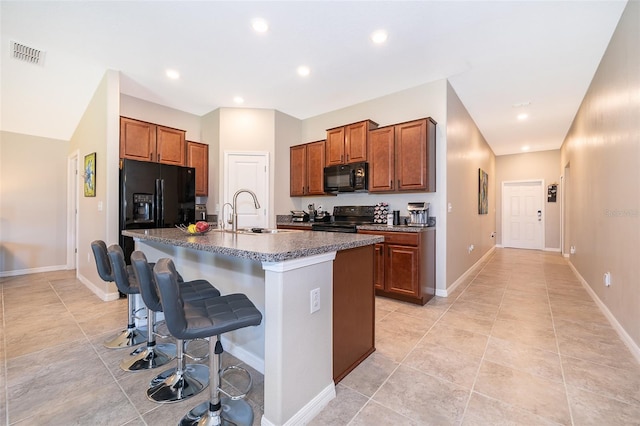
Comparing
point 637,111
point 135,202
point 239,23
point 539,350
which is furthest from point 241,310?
point 637,111

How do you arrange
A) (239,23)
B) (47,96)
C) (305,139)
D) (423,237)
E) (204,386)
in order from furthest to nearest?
(305,139), (47,96), (423,237), (239,23), (204,386)

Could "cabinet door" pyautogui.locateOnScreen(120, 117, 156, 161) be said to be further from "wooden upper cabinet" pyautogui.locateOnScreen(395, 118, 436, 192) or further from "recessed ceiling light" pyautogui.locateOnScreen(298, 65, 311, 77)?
"wooden upper cabinet" pyautogui.locateOnScreen(395, 118, 436, 192)

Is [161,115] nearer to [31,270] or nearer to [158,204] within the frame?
[158,204]

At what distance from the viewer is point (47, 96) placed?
3.79 m

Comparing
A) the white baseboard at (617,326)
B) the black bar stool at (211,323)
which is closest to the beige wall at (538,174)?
the white baseboard at (617,326)

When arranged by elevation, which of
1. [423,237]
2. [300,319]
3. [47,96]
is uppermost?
[47,96]

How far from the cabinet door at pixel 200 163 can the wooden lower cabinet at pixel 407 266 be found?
3088mm

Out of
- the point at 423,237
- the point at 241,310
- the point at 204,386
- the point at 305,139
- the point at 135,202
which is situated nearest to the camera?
the point at 241,310

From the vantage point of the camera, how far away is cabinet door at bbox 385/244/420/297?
3.12 metres

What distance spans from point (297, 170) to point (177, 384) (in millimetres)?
3771

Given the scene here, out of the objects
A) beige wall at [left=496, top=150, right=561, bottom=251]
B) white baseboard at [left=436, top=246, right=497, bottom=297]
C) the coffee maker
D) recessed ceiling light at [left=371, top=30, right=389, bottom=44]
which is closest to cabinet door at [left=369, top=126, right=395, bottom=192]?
the coffee maker

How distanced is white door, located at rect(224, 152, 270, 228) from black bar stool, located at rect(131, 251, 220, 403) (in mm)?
2877

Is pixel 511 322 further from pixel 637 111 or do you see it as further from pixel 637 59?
pixel 637 59

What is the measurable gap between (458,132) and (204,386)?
4.44m
